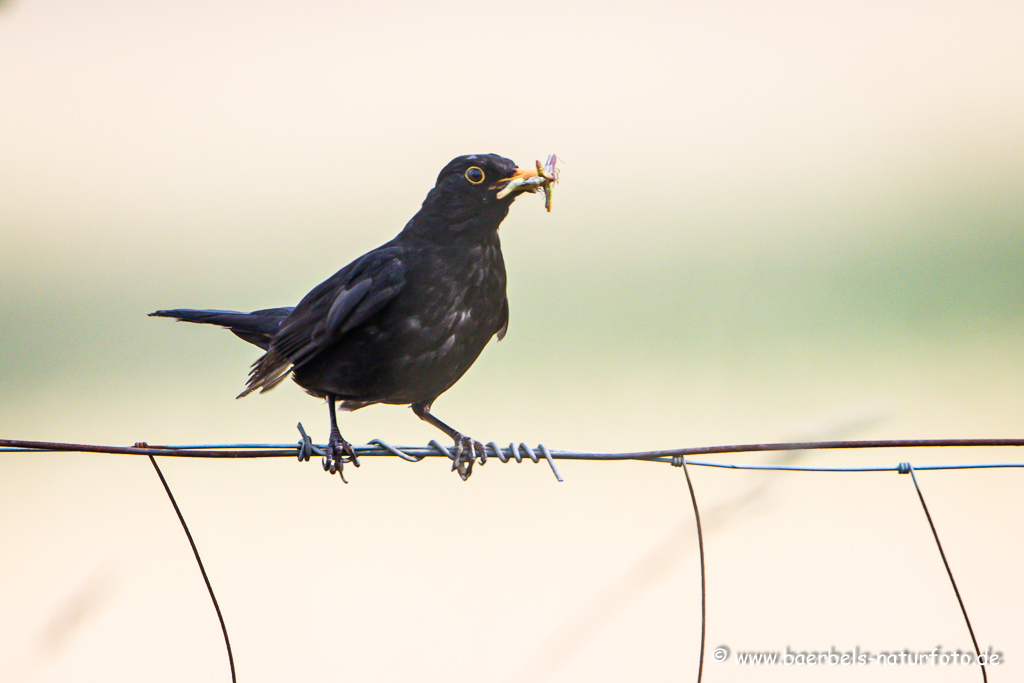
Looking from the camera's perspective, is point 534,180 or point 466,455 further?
point 466,455

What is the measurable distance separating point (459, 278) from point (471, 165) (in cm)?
42

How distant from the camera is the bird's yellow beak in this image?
2881 mm

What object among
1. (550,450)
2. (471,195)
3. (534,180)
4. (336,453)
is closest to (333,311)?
(336,453)

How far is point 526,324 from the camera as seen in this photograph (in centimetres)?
762

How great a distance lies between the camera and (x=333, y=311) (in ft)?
10.2

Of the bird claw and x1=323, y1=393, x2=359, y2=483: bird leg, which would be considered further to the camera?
x1=323, y1=393, x2=359, y2=483: bird leg

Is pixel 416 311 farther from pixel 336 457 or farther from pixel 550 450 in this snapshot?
pixel 550 450

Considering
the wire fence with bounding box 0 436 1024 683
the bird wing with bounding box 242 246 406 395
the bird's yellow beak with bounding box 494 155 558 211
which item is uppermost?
the bird's yellow beak with bounding box 494 155 558 211

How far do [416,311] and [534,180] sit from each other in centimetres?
60

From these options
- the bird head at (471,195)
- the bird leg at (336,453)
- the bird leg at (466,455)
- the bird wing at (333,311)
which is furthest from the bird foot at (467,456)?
the bird head at (471,195)

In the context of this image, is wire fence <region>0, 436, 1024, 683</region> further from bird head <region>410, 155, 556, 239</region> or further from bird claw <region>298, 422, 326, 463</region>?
bird head <region>410, 155, 556, 239</region>

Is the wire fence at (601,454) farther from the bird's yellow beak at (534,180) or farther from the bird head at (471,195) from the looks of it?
the bird head at (471,195)

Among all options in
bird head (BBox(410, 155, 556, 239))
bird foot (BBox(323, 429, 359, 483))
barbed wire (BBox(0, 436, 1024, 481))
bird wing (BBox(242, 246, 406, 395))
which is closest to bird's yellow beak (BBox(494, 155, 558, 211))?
bird head (BBox(410, 155, 556, 239))

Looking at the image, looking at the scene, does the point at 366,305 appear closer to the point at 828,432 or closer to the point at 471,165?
the point at 471,165
